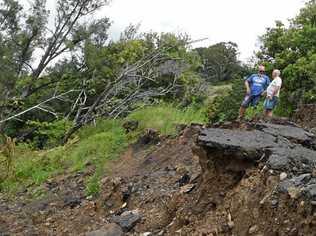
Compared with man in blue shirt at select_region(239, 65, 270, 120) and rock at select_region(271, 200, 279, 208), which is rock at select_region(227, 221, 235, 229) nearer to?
rock at select_region(271, 200, 279, 208)

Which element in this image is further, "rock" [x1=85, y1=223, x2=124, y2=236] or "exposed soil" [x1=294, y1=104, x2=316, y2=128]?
"exposed soil" [x1=294, y1=104, x2=316, y2=128]

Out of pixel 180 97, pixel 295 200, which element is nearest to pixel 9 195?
pixel 295 200

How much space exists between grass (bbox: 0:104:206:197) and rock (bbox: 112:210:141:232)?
3507 millimetres

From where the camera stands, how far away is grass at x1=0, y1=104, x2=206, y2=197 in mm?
12244

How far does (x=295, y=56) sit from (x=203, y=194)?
9320 mm

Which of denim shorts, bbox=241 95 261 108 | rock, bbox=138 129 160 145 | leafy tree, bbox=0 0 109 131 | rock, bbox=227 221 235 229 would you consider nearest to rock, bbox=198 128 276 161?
rock, bbox=227 221 235 229

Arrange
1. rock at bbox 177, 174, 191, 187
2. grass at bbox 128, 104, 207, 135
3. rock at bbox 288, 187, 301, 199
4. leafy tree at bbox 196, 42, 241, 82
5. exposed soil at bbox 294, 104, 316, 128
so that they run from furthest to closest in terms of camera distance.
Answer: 1. leafy tree at bbox 196, 42, 241, 82
2. grass at bbox 128, 104, 207, 135
3. exposed soil at bbox 294, 104, 316, 128
4. rock at bbox 177, 174, 191, 187
5. rock at bbox 288, 187, 301, 199

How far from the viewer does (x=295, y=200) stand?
4.70m

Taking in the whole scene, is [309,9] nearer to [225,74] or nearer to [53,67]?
[53,67]

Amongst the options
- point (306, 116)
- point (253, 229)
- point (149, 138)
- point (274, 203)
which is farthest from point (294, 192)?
point (149, 138)

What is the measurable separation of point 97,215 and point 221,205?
3.21m

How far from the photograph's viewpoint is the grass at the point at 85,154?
12244 millimetres

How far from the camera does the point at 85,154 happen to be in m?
13.2

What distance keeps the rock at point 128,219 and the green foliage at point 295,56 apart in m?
6.68
